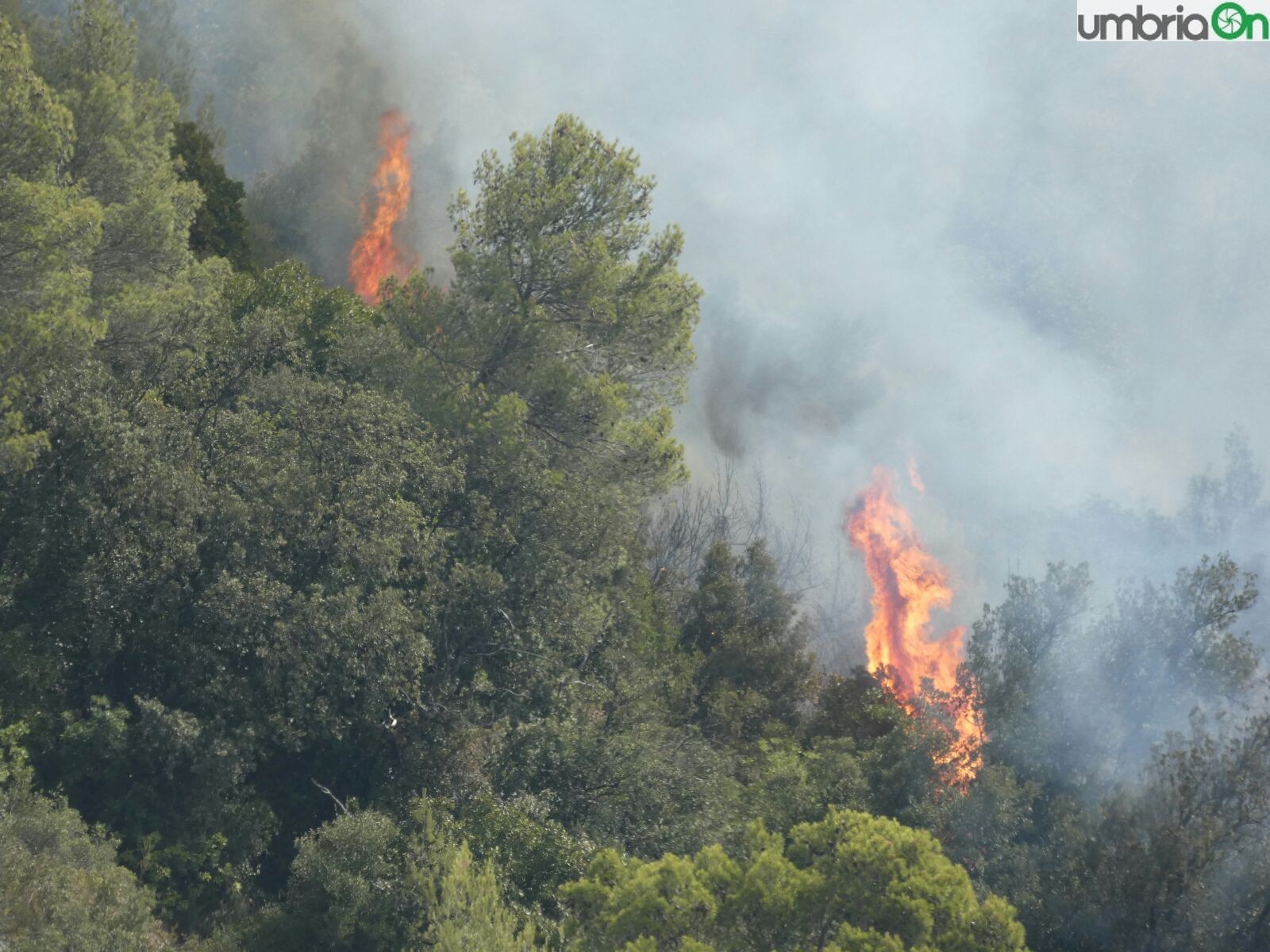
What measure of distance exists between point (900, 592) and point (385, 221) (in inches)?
1290

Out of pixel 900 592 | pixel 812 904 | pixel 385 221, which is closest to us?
pixel 812 904

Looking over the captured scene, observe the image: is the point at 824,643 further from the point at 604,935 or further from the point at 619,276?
the point at 604,935

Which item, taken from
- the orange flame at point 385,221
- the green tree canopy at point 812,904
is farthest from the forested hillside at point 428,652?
the orange flame at point 385,221

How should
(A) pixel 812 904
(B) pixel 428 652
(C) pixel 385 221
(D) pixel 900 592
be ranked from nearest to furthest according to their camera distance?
(A) pixel 812 904 → (B) pixel 428 652 → (D) pixel 900 592 → (C) pixel 385 221

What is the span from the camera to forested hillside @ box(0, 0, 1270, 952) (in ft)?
85.7

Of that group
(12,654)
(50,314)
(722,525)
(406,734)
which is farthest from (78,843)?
(722,525)

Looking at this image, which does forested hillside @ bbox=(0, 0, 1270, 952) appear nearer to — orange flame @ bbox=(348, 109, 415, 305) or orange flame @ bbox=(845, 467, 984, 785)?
orange flame @ bbox=(845, 467, 984, 785)

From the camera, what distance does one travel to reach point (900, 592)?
69188 mm

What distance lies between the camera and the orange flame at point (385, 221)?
230ft

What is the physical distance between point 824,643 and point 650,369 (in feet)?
126

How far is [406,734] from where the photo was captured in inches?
1218

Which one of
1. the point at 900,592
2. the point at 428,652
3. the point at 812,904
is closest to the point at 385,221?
the point at 900,592

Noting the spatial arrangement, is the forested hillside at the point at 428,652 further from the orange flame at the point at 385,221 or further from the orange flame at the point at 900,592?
the orange flame at the point at 385,221

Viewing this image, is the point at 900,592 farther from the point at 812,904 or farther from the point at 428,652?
the point at 812,904
